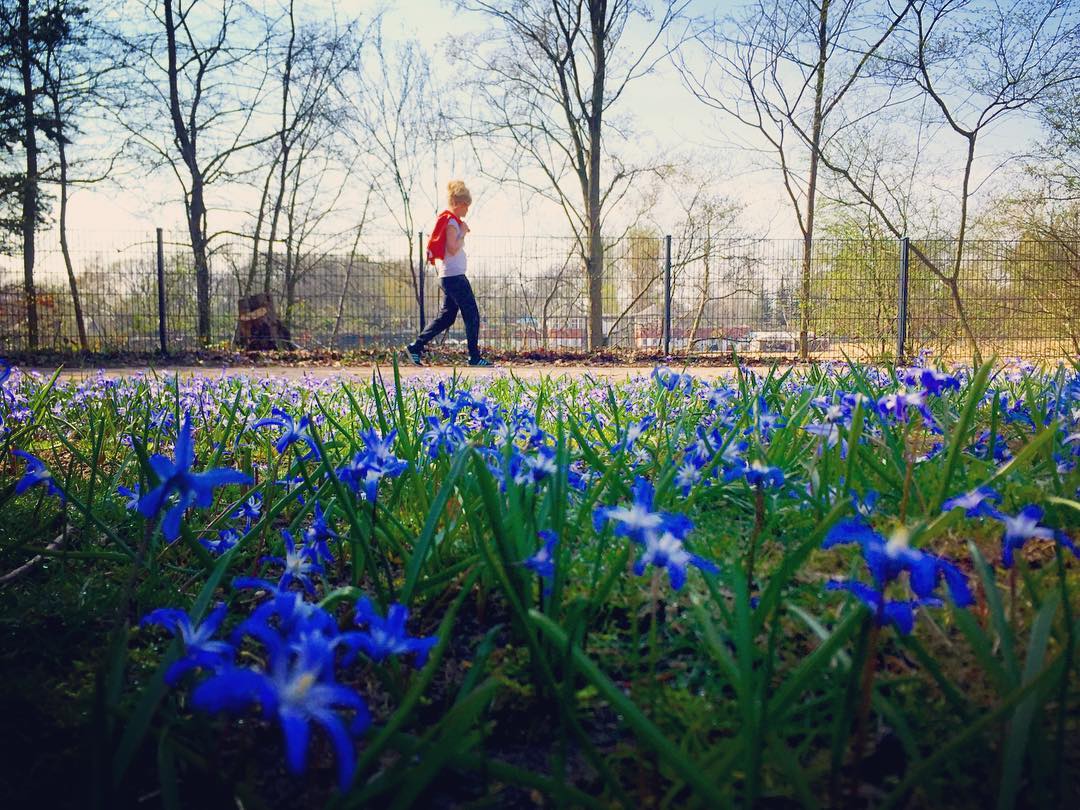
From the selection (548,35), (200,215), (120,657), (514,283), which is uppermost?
(548,35)

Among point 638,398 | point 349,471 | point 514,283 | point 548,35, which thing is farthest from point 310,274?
point 349,471

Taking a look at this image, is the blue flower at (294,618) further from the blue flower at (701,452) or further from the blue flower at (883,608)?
the blue flower at (701,452)

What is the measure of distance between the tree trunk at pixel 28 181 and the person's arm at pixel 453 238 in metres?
8.66

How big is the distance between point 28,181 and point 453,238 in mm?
10232

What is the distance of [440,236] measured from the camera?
8.75 m

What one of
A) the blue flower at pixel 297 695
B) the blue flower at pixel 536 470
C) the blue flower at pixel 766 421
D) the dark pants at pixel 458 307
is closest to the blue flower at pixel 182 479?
the blue flower at pixel 297 695

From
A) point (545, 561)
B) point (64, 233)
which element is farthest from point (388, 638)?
point (64, 233)

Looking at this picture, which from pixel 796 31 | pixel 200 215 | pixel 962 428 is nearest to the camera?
pixel 962 428

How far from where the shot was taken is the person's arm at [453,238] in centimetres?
870

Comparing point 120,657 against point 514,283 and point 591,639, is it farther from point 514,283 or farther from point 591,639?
point 514,283

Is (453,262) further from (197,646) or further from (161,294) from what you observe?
(197,646)

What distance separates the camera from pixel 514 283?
13992 mm

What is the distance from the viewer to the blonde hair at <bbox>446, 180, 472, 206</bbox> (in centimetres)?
874

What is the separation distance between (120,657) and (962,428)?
1218mm
